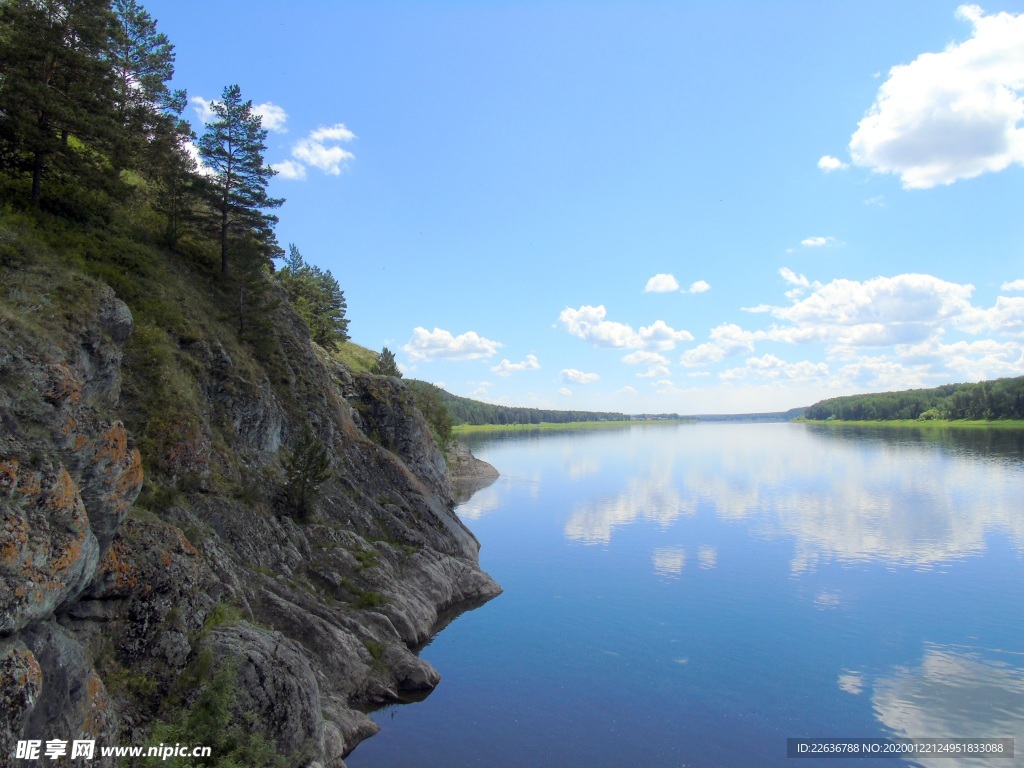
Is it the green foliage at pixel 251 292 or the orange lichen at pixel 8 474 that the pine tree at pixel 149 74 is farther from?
the orange lichen at pixel 8 474

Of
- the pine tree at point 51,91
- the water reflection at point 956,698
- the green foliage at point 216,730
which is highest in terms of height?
the pine tree at point 51,91

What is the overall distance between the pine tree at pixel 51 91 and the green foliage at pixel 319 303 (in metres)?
22.5

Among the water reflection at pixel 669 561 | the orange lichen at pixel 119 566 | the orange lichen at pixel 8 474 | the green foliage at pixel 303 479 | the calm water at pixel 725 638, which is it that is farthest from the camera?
the water reflection at pixel 669 561

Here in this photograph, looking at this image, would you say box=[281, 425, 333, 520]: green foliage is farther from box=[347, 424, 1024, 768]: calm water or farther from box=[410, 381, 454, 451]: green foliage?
box=[410, 381, 454, 451]: green foliage

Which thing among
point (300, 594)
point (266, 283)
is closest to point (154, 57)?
point (266, 283)

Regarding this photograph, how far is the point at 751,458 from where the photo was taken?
118188 mm

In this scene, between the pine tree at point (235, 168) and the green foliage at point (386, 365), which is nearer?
the pine tree at point (235, 168)

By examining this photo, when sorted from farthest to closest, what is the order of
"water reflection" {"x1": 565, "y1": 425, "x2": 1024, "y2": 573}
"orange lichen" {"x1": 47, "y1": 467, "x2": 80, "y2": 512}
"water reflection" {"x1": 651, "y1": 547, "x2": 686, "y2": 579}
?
1. "water reflection" {"x1": 565, "y1": 425, "x2": 1024, "y2": 573}
2. "water reflection" {"x1": 651, "y1": 547, "x2": 686, "y2": 579}
3. "orange lichen" {"x1": 47, "y1": 467, "x2": 80, "y2": 512}

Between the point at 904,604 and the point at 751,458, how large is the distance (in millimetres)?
90651

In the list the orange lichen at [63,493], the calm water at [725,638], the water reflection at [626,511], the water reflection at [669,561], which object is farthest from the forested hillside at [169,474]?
the water reflection at [626,511]

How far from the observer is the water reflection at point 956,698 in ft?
65.1

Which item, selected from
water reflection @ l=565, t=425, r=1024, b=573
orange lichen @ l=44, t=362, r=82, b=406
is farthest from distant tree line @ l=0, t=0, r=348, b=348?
water reflection @ l=565, t=425, r=1024, b=573

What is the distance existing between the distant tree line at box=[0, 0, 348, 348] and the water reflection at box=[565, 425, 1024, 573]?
115 ft

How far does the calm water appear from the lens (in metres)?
19.7
